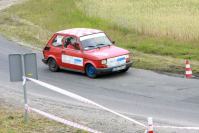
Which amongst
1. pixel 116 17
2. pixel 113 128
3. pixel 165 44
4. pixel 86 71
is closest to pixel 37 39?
pixel 116 17

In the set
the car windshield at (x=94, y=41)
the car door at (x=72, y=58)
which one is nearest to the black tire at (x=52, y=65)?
the car door at (x=72, y=58)

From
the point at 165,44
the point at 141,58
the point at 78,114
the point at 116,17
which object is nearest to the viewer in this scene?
the point at 78,114

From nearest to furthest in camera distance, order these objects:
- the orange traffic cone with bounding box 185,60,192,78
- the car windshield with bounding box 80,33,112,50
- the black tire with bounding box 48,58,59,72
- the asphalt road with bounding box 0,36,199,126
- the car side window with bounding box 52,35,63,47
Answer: the asphalt road with bounding box 0,36,199,126 < the orange traffic cone with bounding box 185,60,192,78 < the car windshield with bounding box 80,33,112,50 < the car side window with bounding box 52,35,63,47 < the black tire with bounding box 48,58,59,72

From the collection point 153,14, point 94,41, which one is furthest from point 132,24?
point 94,41

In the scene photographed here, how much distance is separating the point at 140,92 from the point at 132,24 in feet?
42.4

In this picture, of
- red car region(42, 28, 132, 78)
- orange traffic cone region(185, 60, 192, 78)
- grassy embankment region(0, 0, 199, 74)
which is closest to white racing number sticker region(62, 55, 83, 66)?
red car region(42, 28, 132, 78)

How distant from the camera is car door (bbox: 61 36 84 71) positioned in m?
21.4

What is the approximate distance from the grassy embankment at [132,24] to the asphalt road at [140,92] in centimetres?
182

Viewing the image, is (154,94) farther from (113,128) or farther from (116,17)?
(116,17)

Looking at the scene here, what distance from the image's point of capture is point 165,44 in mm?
25891

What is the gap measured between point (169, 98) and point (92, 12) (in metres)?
21.2

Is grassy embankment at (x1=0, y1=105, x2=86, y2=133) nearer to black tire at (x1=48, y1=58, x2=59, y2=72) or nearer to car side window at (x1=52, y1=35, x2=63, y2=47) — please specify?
black tire at (x1=48, y1=58, x2=59, y2=72)

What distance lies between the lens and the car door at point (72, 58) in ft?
70.3

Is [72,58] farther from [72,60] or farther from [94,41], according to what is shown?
[94,41]
